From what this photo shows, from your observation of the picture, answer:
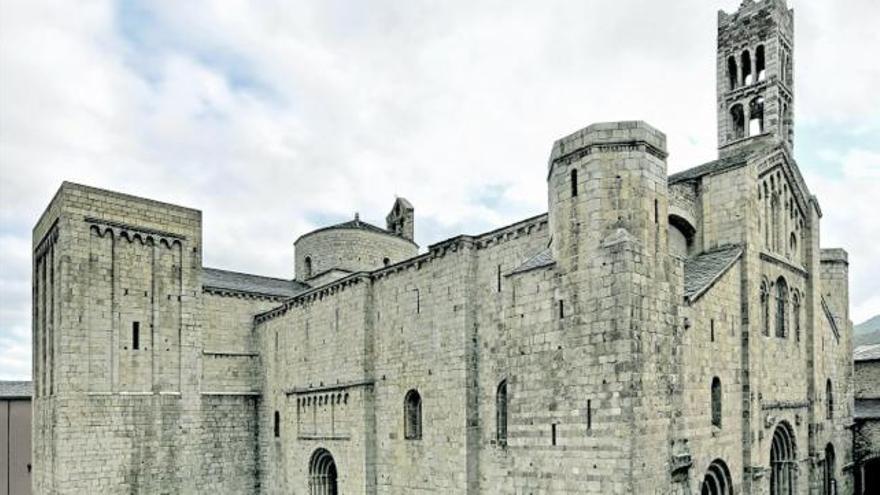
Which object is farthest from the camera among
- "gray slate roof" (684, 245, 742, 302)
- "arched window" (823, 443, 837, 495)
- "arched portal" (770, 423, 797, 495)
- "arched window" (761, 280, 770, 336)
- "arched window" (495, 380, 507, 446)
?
"arched window" (823, 443, 837, 495)

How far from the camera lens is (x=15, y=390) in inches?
1752

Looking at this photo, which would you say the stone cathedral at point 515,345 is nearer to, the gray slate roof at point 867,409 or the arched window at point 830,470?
the arched window at point 830,470

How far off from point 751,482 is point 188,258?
2592cm

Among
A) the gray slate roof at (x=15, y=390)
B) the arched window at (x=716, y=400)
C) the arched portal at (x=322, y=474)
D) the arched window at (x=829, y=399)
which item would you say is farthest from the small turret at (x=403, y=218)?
the arched window at (x=716, y=400)

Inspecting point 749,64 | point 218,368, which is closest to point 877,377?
point 749,64

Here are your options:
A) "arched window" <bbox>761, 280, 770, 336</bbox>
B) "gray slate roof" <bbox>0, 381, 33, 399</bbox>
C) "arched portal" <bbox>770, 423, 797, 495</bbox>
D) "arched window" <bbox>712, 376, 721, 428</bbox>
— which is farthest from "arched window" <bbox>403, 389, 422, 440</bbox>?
"gray slate roof" <bbox>0, 381, 33, 399</bbox>

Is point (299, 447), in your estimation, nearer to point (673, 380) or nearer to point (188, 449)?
point (188, 449)

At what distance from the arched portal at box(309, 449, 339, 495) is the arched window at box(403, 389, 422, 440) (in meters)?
6.12

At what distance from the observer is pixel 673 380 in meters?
17.4

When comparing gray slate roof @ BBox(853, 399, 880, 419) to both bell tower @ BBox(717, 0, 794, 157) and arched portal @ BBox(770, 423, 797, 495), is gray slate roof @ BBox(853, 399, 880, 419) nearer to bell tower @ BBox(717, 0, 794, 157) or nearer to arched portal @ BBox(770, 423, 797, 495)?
arched portal @ BBox(770, 423, 797, 495)

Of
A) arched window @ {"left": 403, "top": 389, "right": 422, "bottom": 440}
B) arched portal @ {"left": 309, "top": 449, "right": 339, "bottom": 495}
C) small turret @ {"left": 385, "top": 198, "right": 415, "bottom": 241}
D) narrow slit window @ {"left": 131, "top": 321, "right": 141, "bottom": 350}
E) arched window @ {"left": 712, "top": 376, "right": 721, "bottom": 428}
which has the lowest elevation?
arched portal @ {"left": 309, "top": 449, "right": 339, "bottom": 495}

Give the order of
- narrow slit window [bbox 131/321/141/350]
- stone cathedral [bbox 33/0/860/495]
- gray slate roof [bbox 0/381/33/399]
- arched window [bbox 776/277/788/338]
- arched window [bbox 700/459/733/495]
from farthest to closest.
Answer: gray slate roof [bbox 0/381/33/399] < narrow slit window [bbox 131/321/141/350] < arched window [bbox 776/277/788/338] < arched window [bbox 700/459/733/495] < stone cathedral [bbox 33/0/860/495]

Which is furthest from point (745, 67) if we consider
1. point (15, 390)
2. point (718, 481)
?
point (15, 390)

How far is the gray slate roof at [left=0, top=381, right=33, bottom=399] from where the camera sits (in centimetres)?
4275
